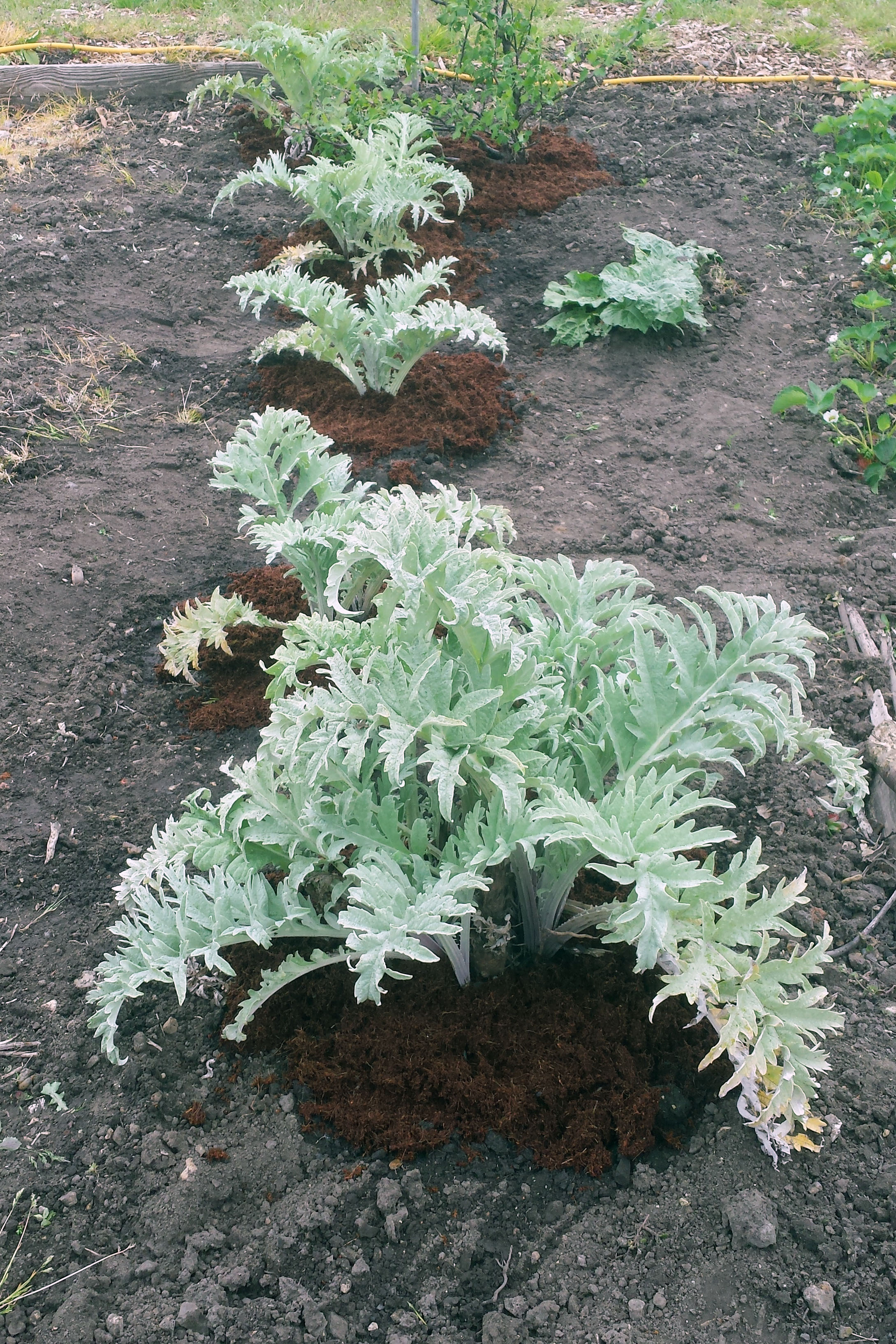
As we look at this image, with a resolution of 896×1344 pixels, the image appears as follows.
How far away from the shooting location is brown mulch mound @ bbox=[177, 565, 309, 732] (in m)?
3.18

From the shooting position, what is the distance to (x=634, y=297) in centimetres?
470

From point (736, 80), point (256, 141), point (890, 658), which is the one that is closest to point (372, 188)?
point (256, 141)

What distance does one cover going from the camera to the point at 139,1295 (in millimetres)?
1915

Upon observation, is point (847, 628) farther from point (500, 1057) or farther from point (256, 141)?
point (256, 141)

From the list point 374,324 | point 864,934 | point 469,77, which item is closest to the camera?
point 864,934

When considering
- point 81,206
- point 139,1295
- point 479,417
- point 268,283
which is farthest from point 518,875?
point 81,206

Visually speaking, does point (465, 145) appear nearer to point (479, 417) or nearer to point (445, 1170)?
point (479, 417)

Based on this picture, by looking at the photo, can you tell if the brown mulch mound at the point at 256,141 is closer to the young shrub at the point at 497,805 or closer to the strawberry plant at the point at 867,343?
the strawberry plant at the point at 867,343

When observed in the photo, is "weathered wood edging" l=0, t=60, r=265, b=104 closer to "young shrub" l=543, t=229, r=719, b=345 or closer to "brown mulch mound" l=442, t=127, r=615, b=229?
"brown mulch mound" l=442, t=127, r=615, b=229

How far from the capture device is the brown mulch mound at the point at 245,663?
318 centimetres

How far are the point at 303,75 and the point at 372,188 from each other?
1.69 meters

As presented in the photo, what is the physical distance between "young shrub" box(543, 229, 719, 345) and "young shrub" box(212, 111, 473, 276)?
0.76 m

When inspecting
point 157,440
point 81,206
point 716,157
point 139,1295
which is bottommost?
point 139,1295

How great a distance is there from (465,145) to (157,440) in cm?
335
